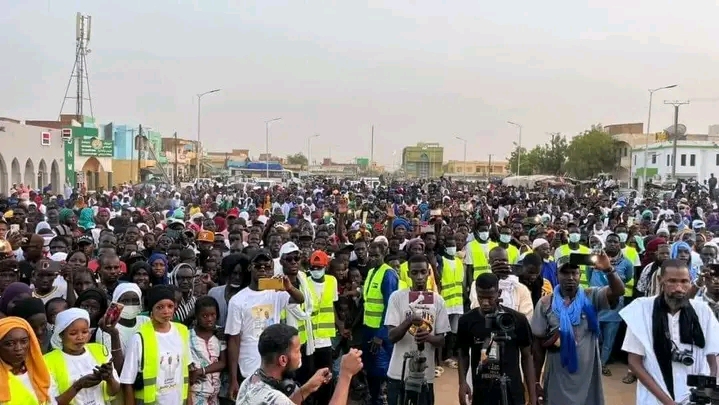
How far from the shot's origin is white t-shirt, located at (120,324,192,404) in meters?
3.90

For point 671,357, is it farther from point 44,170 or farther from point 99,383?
point 44,170

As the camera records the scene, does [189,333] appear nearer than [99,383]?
No

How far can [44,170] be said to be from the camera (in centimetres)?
3591

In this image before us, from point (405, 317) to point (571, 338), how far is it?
3.80 ft

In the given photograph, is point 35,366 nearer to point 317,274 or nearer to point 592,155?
point 317,274

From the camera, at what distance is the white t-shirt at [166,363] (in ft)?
12.8

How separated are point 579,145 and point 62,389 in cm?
5982

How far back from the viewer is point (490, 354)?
3.94 meters

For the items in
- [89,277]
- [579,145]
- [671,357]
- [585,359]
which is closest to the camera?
[671,357]

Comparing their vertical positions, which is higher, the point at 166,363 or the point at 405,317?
the point at 405,317

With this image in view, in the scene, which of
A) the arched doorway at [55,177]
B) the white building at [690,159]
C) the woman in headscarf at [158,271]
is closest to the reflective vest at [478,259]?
the woman in headscarf at [158,271]

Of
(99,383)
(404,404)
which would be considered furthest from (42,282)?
(404,404)

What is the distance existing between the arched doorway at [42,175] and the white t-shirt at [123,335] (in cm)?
3504

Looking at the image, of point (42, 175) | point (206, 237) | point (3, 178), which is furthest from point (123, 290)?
point (42, 175)
